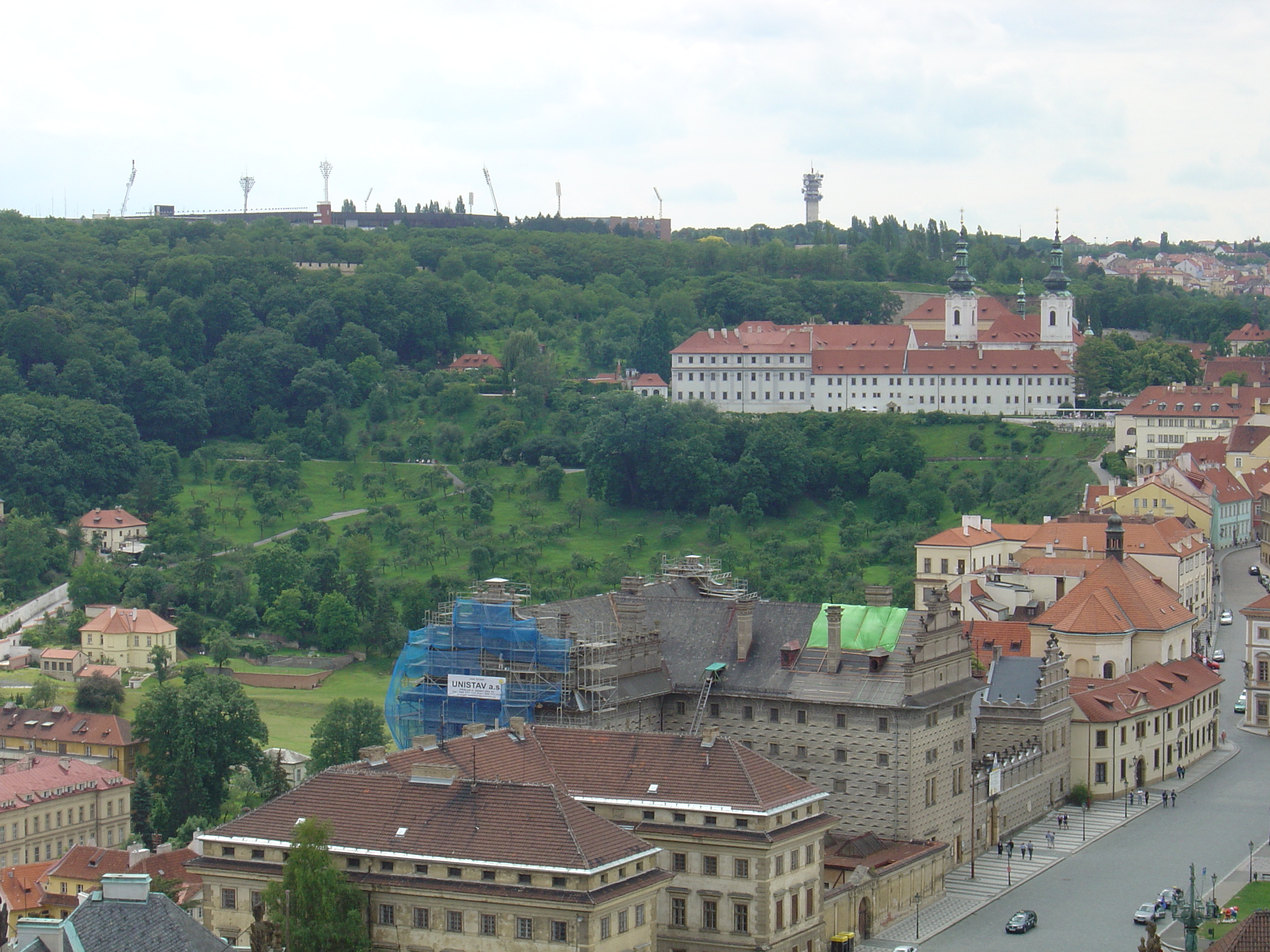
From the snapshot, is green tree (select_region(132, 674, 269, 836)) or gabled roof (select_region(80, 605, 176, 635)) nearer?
green tree (select_region(132, 674, 269, 836))

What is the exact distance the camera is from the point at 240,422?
522 ft

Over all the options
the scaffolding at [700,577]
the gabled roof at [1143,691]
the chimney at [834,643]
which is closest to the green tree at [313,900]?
the chimney at [834,643]

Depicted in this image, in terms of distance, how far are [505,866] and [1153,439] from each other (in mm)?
95992

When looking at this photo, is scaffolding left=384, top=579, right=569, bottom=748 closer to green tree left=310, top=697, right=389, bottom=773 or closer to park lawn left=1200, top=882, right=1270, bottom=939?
green tree left=310, top=697, right=389, bottom=773

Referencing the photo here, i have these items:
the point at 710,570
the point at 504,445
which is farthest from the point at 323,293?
the point at 710,570

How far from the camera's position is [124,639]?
4257 inches

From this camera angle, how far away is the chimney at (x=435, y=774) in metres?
49.4

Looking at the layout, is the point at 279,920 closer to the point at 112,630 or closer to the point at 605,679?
the point at 605,679

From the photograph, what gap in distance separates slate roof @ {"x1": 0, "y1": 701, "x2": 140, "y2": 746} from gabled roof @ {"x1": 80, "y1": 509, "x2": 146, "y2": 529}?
137 feet

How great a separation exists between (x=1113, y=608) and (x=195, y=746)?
123 feet

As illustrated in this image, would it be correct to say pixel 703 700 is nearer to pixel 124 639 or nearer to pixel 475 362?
pixel 124 639

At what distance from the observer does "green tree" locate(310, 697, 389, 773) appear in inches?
3061

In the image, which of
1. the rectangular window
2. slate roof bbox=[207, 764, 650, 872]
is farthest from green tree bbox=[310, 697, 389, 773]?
the rectangular window

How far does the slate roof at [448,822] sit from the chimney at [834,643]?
16.5 m
